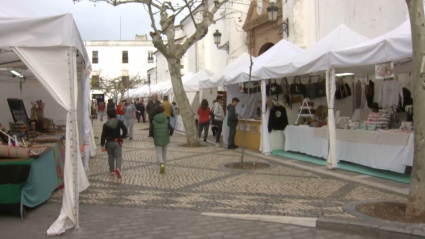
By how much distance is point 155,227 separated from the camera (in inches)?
217

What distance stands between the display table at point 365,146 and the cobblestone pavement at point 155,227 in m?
3.35

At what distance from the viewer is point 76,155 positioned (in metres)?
5.45

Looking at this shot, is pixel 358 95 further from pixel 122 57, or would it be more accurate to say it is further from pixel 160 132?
pixel 122 57

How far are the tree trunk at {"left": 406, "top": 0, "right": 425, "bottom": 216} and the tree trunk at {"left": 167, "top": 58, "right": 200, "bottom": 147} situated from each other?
9423 millimetres

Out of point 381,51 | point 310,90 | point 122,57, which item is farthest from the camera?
point 122,57

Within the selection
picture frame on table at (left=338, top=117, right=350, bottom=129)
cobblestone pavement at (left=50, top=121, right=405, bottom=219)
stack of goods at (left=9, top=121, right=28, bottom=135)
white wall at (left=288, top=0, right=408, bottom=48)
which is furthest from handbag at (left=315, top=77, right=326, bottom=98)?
stack of goods at (left=9, top=121, right=28, bottom=135)

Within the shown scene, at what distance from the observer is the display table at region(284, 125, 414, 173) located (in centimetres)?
787

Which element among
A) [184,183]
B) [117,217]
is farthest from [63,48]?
[184,183]

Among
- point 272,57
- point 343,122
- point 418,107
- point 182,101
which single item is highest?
point 272,57

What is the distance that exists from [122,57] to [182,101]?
48.5 metres

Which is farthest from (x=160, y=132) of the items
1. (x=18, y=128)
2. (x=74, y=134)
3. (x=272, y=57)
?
(x=272, y=57)

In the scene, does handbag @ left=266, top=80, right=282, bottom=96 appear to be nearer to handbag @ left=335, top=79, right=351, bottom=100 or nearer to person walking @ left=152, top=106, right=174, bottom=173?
handbag @ left=335, top=79, right=351, bottom=100

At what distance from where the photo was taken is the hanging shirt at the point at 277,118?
1205 centimetres

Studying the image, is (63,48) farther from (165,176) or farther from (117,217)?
(165,176)
